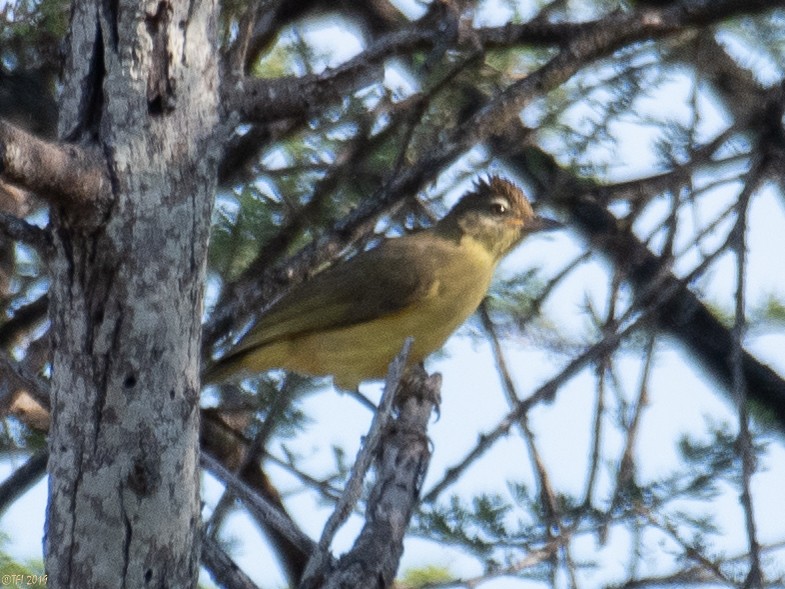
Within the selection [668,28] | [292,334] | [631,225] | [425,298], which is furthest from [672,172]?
[292,334]

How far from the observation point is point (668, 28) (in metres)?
4.98

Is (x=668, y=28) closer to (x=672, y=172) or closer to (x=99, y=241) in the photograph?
(x=672, y=172)

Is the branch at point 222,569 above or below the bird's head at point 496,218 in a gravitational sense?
below

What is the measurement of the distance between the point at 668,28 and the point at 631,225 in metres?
0.76

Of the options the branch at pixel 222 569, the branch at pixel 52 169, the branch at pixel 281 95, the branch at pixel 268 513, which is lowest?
the branch at pixel 222 569

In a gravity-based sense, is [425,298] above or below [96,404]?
above

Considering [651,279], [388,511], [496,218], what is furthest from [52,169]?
[496,218]

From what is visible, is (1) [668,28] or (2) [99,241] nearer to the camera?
(2) [99,241]

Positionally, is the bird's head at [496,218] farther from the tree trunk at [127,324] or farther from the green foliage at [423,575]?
the tree trunk at [127,324]

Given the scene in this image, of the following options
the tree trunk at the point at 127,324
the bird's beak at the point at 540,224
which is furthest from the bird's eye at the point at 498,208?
the tree trunk at the point at 127,324

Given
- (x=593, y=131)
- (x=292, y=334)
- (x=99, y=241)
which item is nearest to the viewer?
(x=99, y=241)

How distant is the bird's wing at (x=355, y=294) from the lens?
Result: 6.08 meters

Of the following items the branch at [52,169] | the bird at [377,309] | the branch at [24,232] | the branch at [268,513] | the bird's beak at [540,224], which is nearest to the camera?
the branch at [52,169]

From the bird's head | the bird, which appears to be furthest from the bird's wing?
the bird's head
